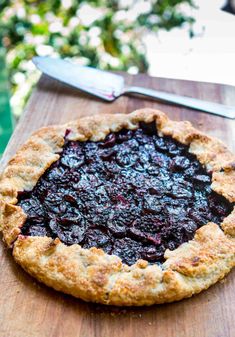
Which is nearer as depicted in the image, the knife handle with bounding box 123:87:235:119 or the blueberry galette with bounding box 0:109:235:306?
the blueberry galette with bounding box 0:109:235:306

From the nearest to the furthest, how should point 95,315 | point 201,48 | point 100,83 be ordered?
point 95,315, point 100,83, point 201,48

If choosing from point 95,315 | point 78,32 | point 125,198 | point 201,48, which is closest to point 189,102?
point 125,198

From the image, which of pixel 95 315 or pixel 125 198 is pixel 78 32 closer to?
pixel 125 198

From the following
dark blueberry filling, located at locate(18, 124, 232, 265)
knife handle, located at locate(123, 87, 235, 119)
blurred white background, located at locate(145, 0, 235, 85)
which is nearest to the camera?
dark blueberry filling, located at locate(18, 124, 232, 265)

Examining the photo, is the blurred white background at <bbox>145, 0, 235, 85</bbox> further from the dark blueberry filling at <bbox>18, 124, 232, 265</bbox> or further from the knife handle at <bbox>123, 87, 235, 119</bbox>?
the dark blueberry filling at <bbox>18, 124, 232, 265</bbox>

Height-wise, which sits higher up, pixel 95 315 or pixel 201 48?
pixel 95 315

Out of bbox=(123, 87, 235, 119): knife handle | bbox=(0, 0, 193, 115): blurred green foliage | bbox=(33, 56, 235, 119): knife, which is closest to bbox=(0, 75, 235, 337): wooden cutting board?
bbox=(123, 87, 235, 119): knife handle

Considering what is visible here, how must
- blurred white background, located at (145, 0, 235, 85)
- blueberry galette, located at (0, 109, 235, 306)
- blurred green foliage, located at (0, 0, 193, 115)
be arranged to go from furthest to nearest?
blurred green foliage, located at (0, 0, 193, 115)
blurred white background, located at (145, 0, 235, 85)
blueberry galette, located at (0, 109, 235, 306)

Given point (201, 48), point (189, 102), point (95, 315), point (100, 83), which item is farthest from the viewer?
point (201, 48)
